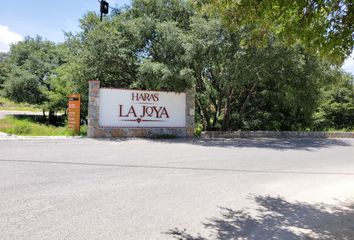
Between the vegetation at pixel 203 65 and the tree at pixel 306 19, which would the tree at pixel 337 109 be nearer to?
the vegetation at pixel 203 65

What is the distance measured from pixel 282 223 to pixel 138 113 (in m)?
11.8

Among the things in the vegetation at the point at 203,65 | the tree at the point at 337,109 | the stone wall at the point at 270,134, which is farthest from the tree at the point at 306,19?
the tree at the point at 337,109

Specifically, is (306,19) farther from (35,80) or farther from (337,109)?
(35,80)

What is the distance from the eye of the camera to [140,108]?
16828 mm

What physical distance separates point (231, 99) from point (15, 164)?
14.2 m

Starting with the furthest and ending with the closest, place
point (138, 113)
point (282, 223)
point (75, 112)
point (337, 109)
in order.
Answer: point (337, 109)
point (138, 113)
point (75, 112)
point (282, 223)

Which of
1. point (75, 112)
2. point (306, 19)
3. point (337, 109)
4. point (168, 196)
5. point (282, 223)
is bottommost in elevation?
point (282, 223)

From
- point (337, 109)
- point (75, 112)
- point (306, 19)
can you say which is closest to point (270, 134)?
point (337, 109)

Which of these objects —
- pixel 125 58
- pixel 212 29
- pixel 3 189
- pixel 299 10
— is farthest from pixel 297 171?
pixel 125 58

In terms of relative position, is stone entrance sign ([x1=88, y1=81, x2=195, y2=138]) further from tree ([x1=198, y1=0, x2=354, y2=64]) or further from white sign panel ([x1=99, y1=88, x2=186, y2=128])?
tree ([x1=198, y1=0, x2=354, y2=64])

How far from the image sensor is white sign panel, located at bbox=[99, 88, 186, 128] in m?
16.2

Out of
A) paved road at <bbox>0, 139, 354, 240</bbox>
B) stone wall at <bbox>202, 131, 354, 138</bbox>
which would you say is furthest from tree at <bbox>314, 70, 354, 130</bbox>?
paved road at <bbox>0, 139, 354, 240</bbox>

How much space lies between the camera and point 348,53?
23.9ft

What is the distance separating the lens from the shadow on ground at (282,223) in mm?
5012
